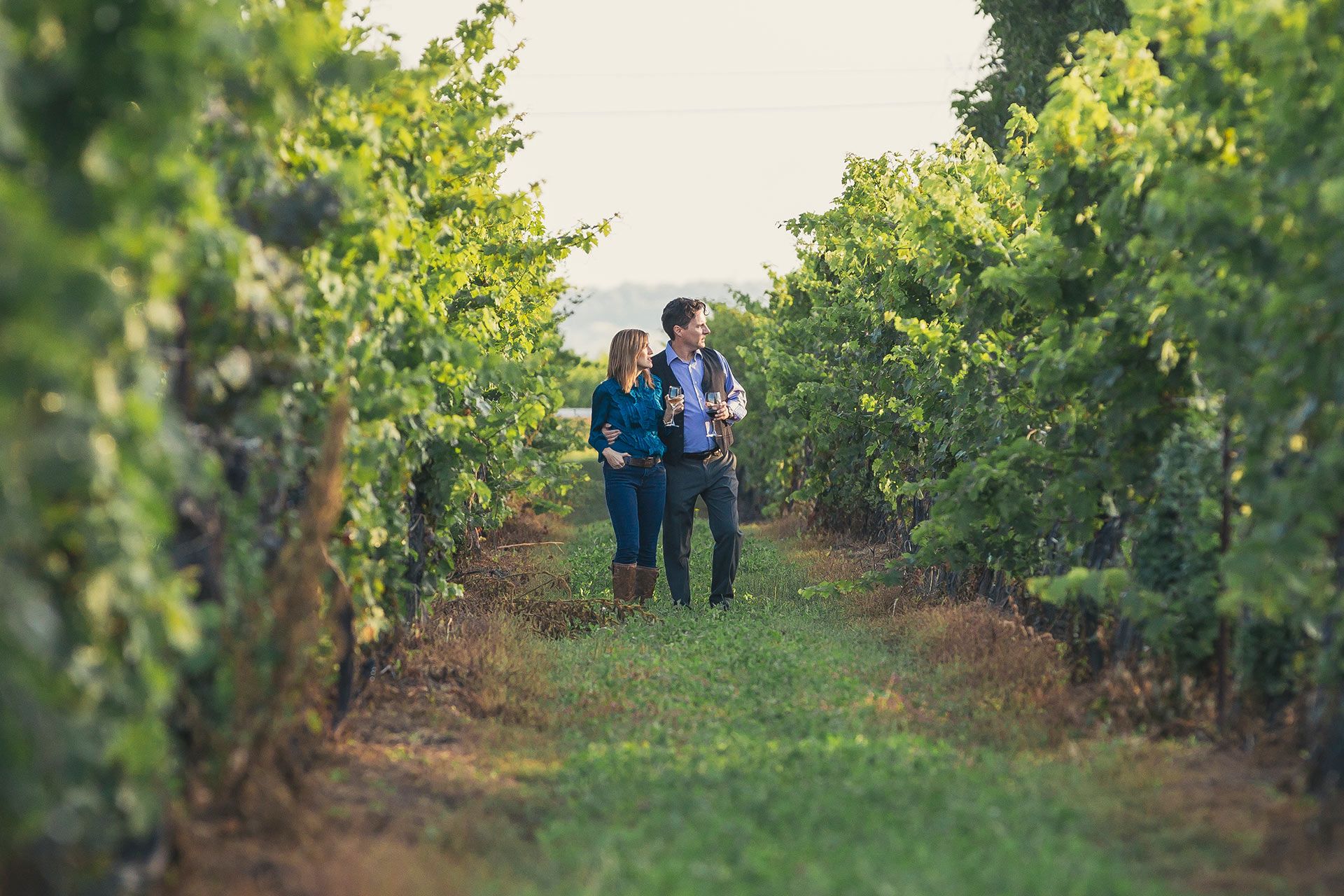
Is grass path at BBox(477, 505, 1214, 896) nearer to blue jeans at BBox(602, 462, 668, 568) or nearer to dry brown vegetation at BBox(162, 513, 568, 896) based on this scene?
dry brown vegetation at BBox(162, 513, 568, 896)

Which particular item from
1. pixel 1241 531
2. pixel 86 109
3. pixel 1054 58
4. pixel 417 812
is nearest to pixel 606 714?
pixel 417 812

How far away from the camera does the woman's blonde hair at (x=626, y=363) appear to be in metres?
10.3

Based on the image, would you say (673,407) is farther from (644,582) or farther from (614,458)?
(644,582)

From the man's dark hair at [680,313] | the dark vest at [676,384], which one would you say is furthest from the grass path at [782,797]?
the man's dark hair at [680,313]

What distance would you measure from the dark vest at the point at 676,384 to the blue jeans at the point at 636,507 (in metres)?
0.21

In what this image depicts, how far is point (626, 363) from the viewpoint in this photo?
33.6 feet

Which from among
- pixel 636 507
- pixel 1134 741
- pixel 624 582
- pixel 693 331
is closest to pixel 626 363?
pixel 693 331

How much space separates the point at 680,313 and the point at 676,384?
591 millimetres

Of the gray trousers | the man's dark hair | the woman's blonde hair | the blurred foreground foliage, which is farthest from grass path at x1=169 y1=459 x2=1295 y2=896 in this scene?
the man's dark hair

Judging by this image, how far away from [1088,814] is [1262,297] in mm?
1983

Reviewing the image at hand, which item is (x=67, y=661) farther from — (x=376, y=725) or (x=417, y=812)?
(x=376, y=725)

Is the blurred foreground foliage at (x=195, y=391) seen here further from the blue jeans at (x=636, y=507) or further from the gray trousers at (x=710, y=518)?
the gray trousers at (x=710, y=518)

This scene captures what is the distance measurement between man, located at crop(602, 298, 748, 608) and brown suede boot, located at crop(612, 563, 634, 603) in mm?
312

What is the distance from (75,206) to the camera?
125 inches
